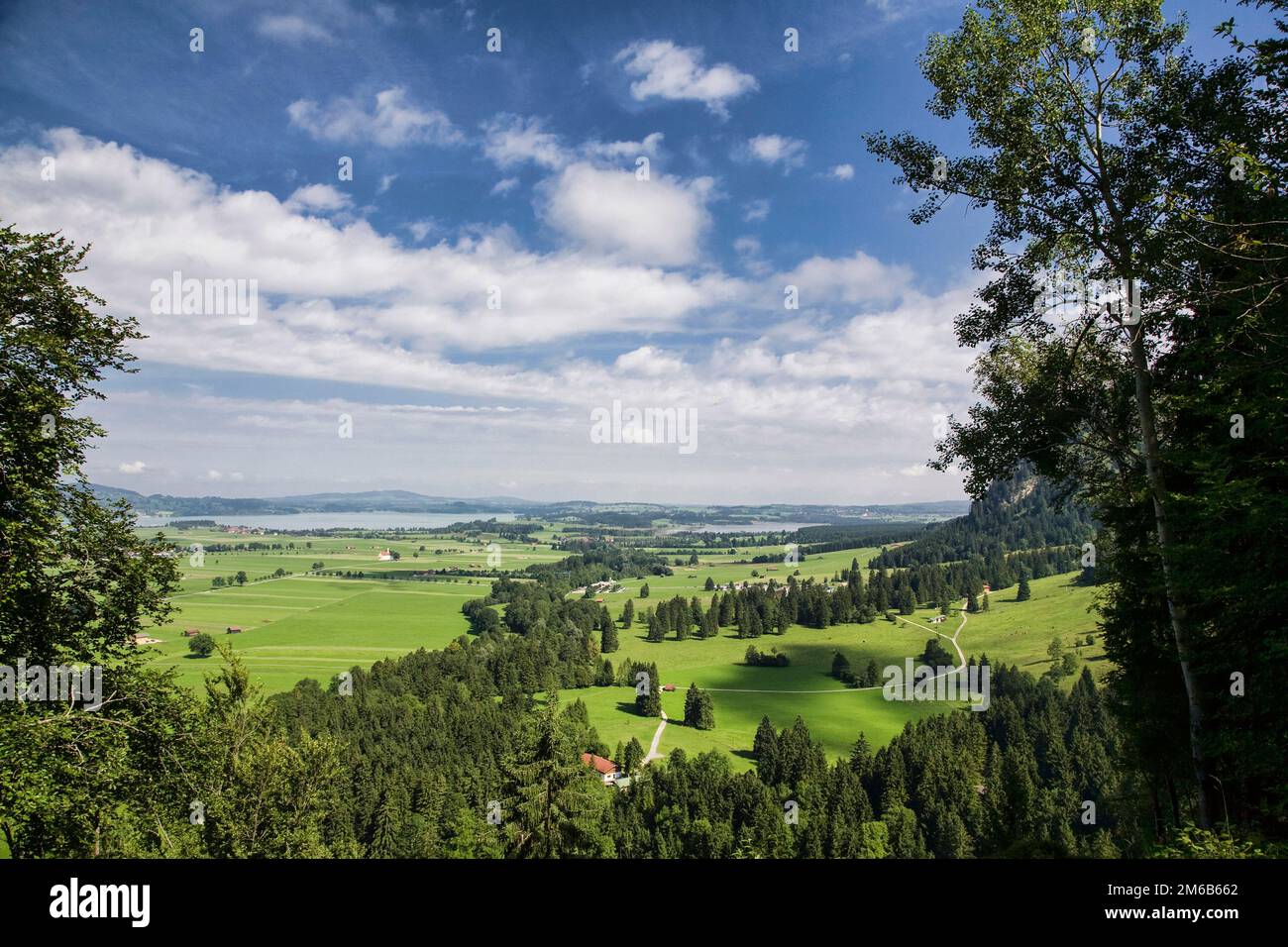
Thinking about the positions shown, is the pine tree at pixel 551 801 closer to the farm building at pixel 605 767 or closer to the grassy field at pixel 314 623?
the farm building at pixel 605 767

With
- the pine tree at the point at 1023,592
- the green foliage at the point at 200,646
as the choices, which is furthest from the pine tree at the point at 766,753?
the pine tree at the point at 1023,592

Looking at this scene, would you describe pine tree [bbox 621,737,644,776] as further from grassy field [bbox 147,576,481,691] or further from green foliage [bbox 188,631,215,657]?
green foliage [bbox 188,631,215,657]

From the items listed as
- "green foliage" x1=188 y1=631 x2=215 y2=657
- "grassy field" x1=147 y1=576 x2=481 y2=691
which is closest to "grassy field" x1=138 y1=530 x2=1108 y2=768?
"grassy field" x1=147 y1=576 x2=481 y2=691

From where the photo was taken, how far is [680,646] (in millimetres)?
128625

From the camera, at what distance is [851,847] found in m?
46.4

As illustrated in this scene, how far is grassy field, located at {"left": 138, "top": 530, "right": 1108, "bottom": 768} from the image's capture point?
8525 cm

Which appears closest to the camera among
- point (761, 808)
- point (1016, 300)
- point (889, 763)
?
point (1016, 300)

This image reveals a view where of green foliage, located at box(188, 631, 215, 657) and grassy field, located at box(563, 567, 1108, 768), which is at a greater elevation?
green foliage, located at box(188, 631, 215, 657)

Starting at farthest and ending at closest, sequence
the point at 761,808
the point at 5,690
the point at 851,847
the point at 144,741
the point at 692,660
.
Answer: the point at 692,660, the point at 761,808, the point at 851,847, the point at 144,741, the point at 5,690

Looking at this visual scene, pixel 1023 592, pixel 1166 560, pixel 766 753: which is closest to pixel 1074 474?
pixel 1166 560

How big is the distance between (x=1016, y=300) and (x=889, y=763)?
63.2 m
